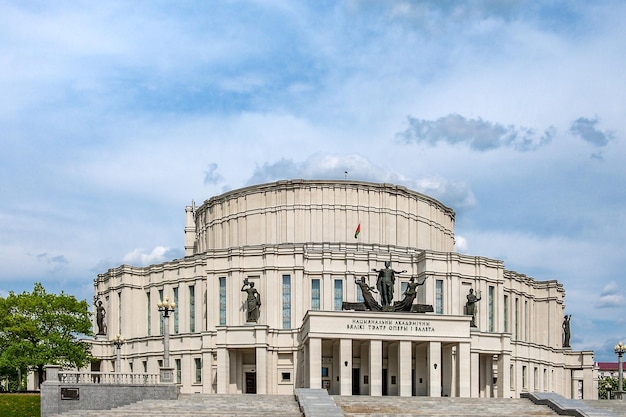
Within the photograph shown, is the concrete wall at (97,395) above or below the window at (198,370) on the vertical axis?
above

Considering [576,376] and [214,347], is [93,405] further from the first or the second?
[576,376]

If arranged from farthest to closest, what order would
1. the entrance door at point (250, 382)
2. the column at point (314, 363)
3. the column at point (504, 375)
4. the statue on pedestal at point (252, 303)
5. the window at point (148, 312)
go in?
the window at point (148, 312), the entrance door at point (250, 382), the column at point (504, 375), the statue on pedestal at point (252, 303), the column at point (314, 363)

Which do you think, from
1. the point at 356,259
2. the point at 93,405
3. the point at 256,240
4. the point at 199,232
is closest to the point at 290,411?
the point at 93,405

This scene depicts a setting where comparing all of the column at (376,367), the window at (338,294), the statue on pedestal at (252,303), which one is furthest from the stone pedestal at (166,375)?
the window at (338,294)

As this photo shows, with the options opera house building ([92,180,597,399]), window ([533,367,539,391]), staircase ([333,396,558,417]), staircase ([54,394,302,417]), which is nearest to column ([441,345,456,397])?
opera house building ([92,180,597,399])

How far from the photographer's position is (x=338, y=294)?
78.4 metres

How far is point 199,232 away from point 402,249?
72.9 feet

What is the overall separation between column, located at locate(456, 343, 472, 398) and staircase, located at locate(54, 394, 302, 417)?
19136 mm

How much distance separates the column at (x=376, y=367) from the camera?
217 feet

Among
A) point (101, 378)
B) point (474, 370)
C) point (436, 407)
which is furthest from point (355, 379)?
point (101, 378)

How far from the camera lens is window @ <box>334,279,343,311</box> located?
78.0m

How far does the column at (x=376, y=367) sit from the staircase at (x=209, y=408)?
13333 mm

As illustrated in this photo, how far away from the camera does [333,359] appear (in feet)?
243

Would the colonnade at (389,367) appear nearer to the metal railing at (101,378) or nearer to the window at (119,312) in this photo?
the metal railing at (101,378)
